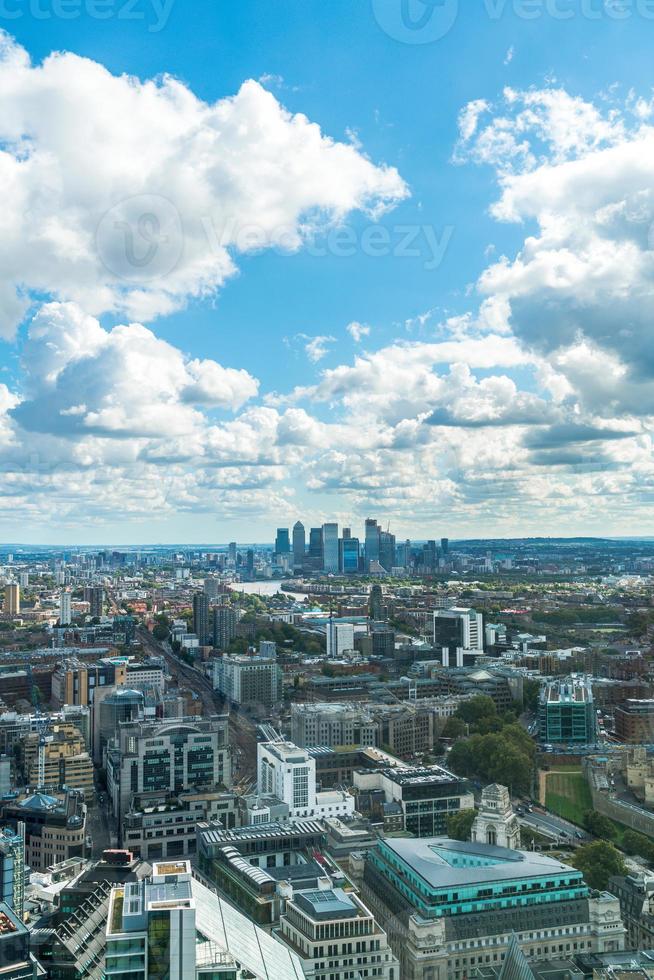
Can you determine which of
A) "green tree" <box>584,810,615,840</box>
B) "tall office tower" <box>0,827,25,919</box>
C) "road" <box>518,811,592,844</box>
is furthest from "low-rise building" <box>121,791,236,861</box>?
"green tree" <box>584,810,615,840</box>

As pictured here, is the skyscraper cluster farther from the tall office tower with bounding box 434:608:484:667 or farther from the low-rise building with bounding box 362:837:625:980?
the low-rise building with bounding box 362:837:625:980

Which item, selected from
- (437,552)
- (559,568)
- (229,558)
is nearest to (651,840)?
(559,568)

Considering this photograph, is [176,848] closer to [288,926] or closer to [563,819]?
[288,926]

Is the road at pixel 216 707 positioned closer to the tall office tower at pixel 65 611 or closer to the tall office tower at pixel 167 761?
the tall office tower at pixel 167 761

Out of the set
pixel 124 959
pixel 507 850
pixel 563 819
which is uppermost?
pixel 124 959

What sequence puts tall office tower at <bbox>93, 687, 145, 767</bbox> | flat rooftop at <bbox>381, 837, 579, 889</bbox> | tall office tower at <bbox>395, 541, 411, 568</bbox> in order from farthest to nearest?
tall office tower at <bbox>395, 541, 411, 568</bbox>
tall office tower at <bbox>93, 687, 145, 767</bbox>
flat rooftop at <bbox>381, 837, 579, 889</bbox>

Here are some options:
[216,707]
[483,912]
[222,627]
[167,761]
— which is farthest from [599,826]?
[222,627]

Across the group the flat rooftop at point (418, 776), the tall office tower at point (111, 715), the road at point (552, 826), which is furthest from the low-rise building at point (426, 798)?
the tall office tower at point (111, 715)
